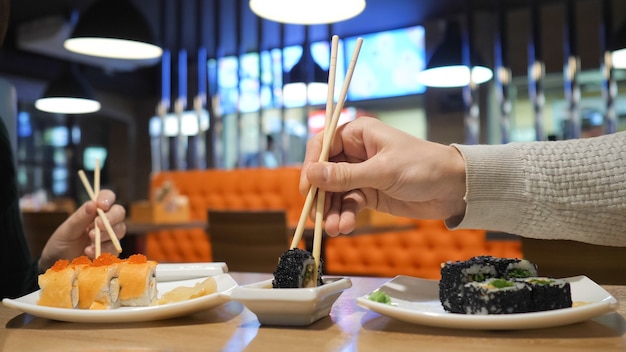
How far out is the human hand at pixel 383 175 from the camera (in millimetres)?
979

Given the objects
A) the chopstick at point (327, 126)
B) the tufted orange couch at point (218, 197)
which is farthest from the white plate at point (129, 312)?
the tufted orange couch at point (218, 197)

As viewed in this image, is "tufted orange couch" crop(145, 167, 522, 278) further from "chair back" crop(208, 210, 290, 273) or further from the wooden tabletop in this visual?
the wooden tabletop

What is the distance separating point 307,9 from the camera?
3.15 metres

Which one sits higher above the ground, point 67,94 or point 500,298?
point 67,94

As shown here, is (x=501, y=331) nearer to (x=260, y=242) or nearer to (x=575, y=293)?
(x=575, y=293)

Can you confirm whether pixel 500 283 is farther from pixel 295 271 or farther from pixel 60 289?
pixel 60 289

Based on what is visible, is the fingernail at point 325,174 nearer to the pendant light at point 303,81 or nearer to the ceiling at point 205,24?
the pendant light at point 303,81

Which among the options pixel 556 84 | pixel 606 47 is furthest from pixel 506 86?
pixel 606 47

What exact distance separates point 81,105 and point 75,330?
670 cm

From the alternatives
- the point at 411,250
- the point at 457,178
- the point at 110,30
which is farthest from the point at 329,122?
the point at 411,250

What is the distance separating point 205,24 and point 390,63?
2.99m

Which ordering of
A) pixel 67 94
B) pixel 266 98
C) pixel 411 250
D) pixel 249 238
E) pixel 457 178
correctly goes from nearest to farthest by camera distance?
pixel 457 178 → pixel 249 238 → pixel 411 250 → pixel 67 94 → pixel 266 98

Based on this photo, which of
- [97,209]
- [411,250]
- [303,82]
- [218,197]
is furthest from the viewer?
[303,82]

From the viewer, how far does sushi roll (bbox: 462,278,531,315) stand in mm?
759
